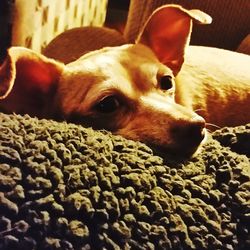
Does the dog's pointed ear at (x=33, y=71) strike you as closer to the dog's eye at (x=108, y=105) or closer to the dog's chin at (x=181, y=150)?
the dog's eye at (x=108, y=105)

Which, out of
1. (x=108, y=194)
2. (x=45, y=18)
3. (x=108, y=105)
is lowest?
(x=45, y=18)

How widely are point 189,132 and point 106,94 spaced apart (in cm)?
29

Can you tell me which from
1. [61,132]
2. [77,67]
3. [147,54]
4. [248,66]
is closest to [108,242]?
[61,132]

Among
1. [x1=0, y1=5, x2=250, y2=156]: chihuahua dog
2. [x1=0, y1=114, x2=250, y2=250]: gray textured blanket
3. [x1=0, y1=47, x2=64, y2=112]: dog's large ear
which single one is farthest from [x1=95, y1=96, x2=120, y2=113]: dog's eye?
[x1=0, y1=114, x2=250, y2=250]: gray textured blanket

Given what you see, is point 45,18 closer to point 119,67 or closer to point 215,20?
point 215,20

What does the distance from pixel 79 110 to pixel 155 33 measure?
0.48m

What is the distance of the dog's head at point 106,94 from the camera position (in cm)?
128

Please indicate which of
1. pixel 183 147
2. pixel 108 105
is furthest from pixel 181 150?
pixel 108 105

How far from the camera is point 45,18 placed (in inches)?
105

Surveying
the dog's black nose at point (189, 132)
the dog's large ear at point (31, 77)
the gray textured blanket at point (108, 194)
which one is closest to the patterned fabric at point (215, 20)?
the dog's large ear at point (31, 77)

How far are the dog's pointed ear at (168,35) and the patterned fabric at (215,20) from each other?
372 millimetres

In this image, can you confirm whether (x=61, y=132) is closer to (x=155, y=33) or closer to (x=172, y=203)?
(x=172, y=203)

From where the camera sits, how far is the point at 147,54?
158 centimetres

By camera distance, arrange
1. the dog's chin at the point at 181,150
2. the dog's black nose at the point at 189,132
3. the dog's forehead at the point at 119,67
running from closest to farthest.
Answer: the dog's chin at the point at 181,150 < the dog's black nose at the point at 189,132 < the dog's forehead at the point at 119,67
